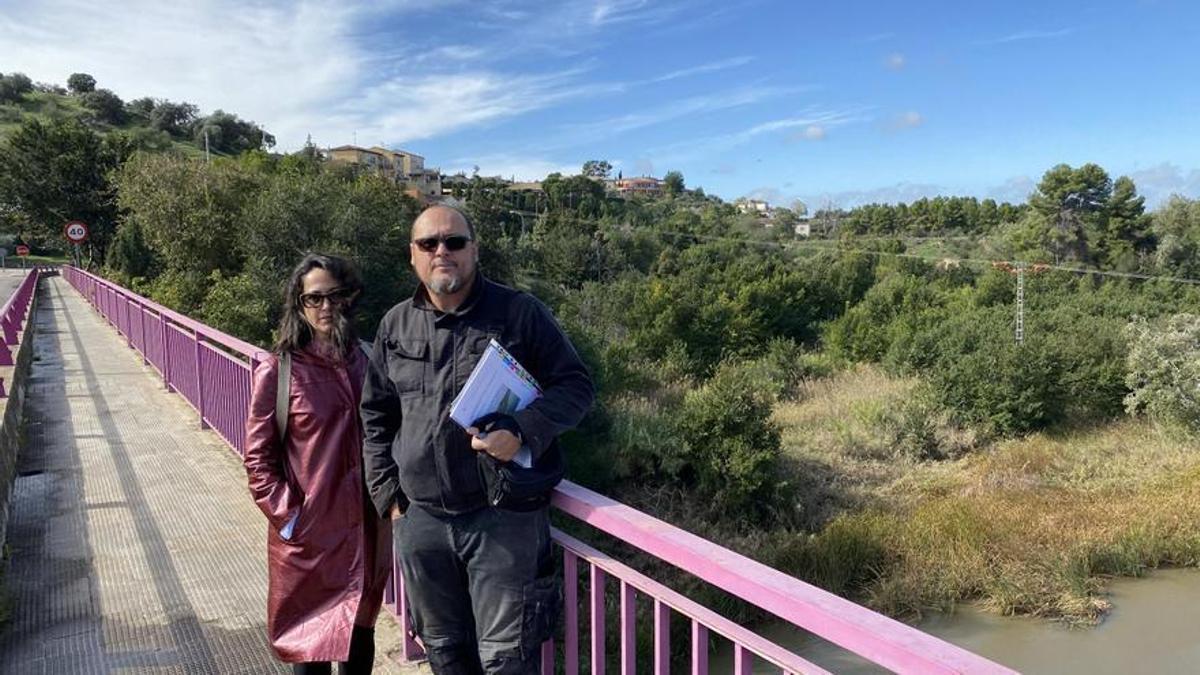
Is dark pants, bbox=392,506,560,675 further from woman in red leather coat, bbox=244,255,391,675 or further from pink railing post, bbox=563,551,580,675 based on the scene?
woman in red leather coat, bbox=244,255,391,675

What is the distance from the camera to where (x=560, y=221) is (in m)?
59.6

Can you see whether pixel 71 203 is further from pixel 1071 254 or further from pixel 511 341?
pixel 1071 254

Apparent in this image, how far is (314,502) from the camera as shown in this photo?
2.22m

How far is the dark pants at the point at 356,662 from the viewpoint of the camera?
238cm

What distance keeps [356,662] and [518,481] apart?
1147mm

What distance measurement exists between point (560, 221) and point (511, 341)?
2303 inches

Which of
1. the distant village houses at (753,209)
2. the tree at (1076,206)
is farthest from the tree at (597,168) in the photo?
the tree at (1076,206)

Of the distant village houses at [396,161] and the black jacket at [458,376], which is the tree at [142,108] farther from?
the black jacket at [458,376]

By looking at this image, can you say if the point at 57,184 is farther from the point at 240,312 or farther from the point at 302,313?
the point at 302,313

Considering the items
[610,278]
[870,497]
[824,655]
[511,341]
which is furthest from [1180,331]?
[610,278]

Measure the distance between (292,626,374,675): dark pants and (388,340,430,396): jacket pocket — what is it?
0.94 meters

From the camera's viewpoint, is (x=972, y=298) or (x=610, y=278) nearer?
(x=972, y=298)

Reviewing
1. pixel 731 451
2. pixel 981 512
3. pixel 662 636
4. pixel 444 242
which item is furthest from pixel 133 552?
pixel 981 512

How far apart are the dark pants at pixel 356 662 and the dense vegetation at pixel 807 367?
11.1 m
